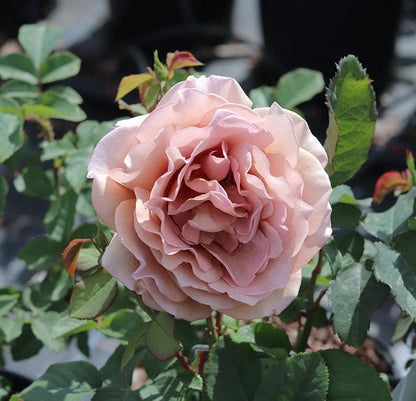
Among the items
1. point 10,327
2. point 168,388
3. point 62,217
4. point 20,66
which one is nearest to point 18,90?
point 20,66

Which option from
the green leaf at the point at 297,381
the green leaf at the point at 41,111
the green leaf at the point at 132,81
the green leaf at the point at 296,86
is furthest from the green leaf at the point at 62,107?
the green leaf at the point at 297,381

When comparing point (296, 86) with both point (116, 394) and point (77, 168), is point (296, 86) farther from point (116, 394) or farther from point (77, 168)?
point (116, 394)

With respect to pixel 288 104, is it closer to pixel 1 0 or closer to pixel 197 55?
pixel 197 55

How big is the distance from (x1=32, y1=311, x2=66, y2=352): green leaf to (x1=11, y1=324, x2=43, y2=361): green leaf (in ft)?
0.20

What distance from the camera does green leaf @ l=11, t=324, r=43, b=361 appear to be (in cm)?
70

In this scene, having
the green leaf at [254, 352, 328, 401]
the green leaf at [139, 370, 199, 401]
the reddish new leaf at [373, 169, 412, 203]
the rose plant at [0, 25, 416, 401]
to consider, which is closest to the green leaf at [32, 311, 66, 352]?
the rose plant at [0, 25, 416, 401]

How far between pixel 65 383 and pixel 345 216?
0.29m

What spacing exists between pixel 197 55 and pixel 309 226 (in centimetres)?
216

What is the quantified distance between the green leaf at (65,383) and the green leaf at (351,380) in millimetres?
217

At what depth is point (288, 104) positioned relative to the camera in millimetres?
692

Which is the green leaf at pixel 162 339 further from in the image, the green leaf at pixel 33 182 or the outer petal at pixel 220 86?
the green leaf at pixel 33 182

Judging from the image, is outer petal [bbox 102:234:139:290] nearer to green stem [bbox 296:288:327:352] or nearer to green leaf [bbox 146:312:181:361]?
green leaf [bbox 146:312:181:361]

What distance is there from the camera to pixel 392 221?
1.79ft

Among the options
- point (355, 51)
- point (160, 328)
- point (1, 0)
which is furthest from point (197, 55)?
point (160, 328)
